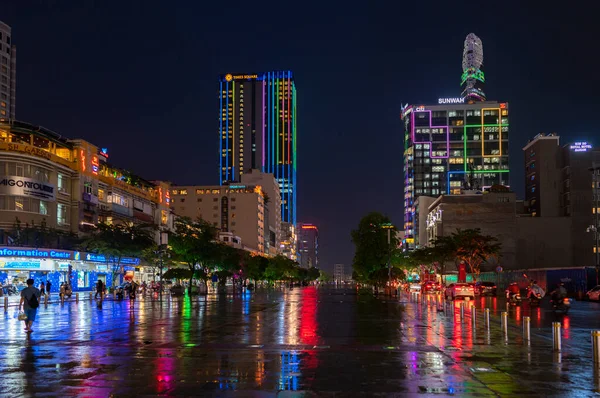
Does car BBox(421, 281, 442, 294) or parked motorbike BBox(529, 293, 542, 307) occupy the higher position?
parked motorbike BBox(529, 293, 542, 307)

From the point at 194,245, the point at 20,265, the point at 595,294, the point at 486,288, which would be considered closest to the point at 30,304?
the point at 595,294

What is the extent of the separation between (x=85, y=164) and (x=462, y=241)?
5757cm

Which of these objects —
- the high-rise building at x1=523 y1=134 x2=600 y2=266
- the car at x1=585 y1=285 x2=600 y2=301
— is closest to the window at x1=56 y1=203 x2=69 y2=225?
the car at x1=585 y1=285 x2=600 y2=301

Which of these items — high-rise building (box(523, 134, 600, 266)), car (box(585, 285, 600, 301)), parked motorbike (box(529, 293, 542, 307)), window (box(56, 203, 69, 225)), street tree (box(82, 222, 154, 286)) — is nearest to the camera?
parked motorbike (box(529, 293, 542, 307))

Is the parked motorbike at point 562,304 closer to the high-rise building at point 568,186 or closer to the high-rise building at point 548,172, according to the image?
the high-rise building at point 568,186

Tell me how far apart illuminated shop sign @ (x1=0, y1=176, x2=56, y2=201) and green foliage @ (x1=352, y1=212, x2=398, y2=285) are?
43806mm

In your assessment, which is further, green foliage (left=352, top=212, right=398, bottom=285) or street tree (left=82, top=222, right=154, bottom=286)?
green foliage (left=352, top=212, right=398, bottom=285)

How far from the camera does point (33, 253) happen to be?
2621 inches

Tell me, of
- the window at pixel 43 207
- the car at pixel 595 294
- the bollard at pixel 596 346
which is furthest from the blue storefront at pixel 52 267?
the bollard at pixel 596 346

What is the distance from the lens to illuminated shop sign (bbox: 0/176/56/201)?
6981 cm

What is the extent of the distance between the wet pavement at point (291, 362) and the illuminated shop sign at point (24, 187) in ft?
166

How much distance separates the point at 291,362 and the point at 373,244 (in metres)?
74.7

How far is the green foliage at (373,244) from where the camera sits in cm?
8750

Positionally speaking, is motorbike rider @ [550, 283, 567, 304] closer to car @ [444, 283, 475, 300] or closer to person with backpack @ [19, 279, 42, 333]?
car @ [444, 283, 475, 300]
